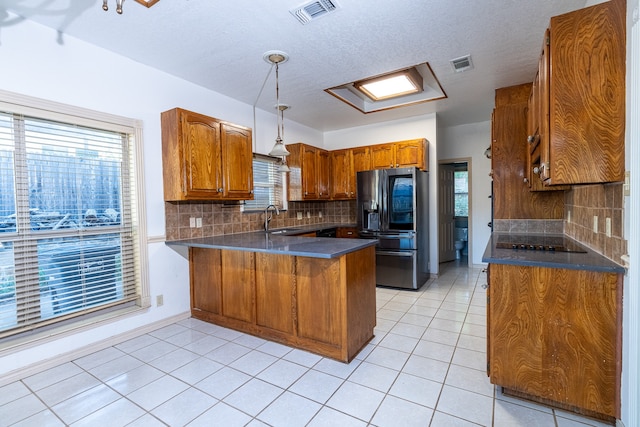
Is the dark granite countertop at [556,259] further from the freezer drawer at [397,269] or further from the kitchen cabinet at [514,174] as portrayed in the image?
the freezer drawer at [397,269]

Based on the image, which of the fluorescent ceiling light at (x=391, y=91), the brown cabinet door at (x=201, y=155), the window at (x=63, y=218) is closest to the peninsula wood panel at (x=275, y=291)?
the brown cabinet door at (x=201, y=155)

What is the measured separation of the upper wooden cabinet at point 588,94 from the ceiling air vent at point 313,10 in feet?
4.48

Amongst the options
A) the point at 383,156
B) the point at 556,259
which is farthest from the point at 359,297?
the point at 383,156

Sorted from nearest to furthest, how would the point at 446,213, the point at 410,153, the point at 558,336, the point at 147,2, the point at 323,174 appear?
the point at 558,336
the point at 147,2
the point at 410,153
the point at 323,174
the point at 446,213

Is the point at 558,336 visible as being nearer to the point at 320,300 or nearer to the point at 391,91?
the point at 320,300

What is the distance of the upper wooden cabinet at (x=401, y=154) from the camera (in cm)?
448

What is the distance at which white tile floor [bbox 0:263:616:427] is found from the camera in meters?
1.71

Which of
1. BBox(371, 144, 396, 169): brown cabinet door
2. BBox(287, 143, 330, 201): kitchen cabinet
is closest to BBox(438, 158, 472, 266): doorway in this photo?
BBox(371, 144, 396, 169): brown cabinet door

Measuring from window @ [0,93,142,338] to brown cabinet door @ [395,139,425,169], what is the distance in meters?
3.54

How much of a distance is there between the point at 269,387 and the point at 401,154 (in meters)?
3.74

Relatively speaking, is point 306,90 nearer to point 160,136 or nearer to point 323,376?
point 160,136

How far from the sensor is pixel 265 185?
4.40 metres

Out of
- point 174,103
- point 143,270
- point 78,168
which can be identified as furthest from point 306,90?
point 143,270

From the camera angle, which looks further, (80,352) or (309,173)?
(309,173)
